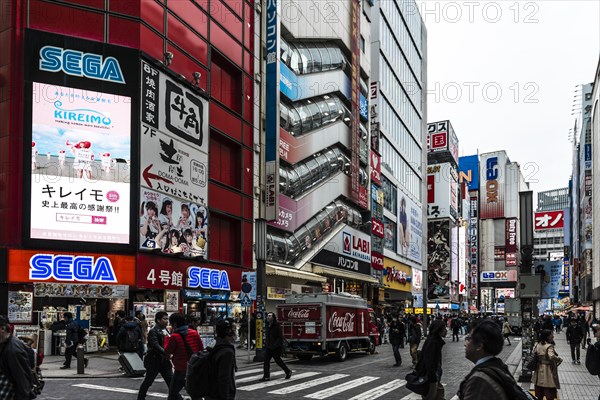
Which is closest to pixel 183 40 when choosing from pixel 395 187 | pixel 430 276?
pixel 395 187

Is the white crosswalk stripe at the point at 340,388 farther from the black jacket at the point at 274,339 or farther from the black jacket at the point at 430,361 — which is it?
the black jacket at the point at 430,361

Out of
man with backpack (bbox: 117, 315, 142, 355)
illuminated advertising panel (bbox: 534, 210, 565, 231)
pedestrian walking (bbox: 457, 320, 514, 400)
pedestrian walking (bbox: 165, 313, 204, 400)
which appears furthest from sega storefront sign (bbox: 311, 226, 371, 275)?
pedestrian walking (bbox: 457, 320, 514, 400)

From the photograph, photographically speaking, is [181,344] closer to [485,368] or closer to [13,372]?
[13,372]

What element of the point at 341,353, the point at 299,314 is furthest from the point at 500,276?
the point at 299,314

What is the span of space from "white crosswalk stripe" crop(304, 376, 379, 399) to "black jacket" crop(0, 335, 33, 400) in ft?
30.6

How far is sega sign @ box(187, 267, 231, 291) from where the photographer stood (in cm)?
3078

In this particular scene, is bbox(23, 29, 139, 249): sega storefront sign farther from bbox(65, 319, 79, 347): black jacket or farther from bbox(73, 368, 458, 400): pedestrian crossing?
bbox(73, 368, 458, 400): pedestrian crossing

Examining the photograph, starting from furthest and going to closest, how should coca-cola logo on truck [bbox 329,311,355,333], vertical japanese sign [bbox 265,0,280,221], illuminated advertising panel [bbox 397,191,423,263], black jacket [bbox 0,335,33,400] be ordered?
illuminated advertising panel [bbox 397,191,423,263], vertical japanese sign [bbox 265,0,280,221], coca-cola logo on truck [bbox 329,311,355,333], black jacket [bbox 0,335,33,400]

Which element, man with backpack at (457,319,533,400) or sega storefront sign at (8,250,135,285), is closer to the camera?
man with backpack at (457,319,533,400)

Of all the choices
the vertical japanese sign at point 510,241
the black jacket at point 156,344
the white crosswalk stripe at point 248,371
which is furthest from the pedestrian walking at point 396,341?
the vertical japanese sign at point 510,241

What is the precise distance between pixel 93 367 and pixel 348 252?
33.3 metres

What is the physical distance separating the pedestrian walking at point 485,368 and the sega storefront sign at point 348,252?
39980 millimetres

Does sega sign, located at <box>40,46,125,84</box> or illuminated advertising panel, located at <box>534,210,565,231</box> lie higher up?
sega sign, located at <box>40,46,125,84</box>

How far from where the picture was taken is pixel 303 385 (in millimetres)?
17109
